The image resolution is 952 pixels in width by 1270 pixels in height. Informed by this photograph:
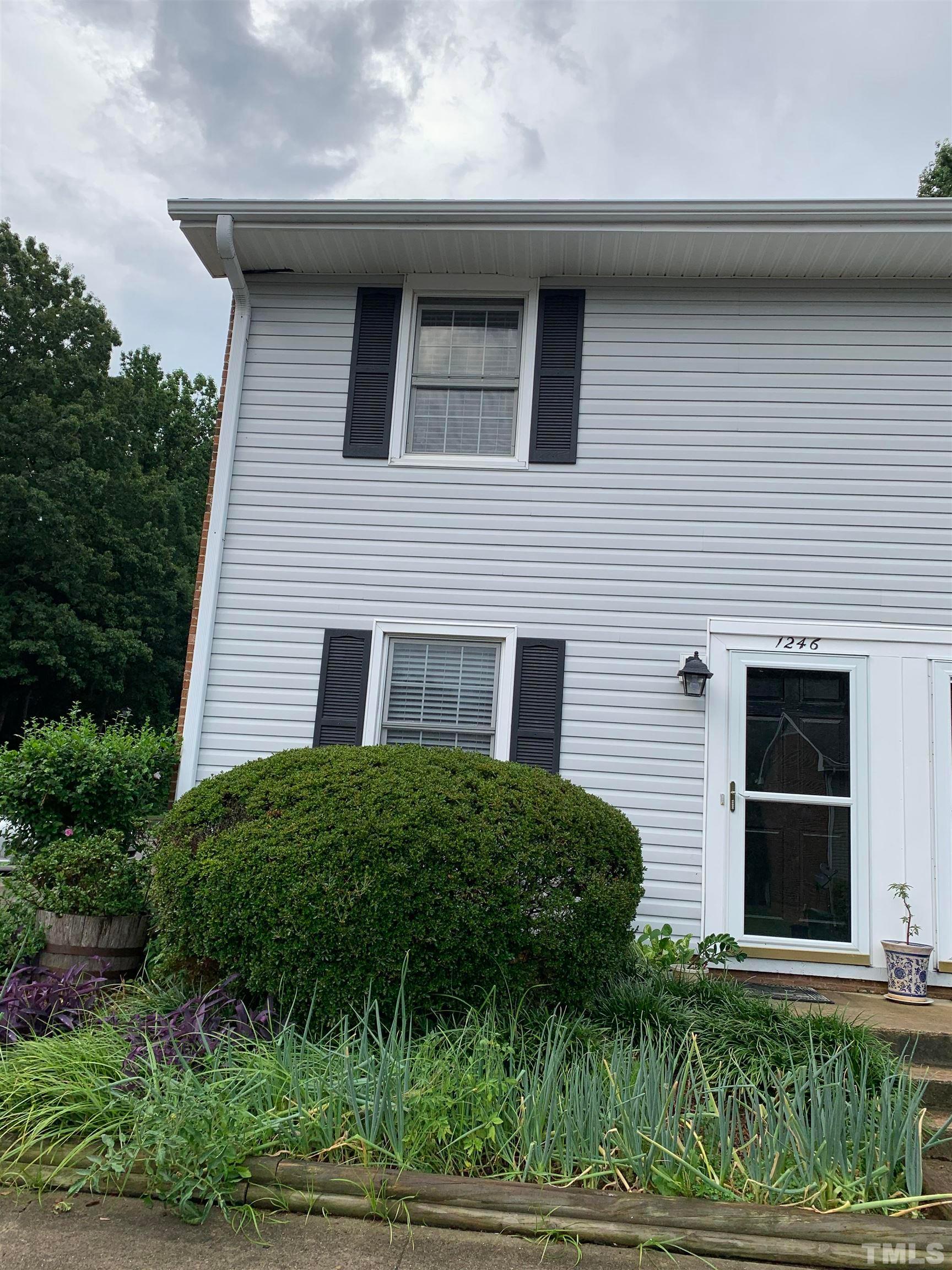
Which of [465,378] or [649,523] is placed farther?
[465,378]

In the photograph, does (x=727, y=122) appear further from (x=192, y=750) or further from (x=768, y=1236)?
(x=768, y=1236)

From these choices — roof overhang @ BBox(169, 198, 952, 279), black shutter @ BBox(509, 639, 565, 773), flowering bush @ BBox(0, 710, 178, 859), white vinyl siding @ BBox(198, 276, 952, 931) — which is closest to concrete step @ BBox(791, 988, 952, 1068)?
white vinyl siding @ BBox(198, 276, 952, 931)

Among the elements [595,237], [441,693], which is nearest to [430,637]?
[441,693]

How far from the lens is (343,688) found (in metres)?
5.93

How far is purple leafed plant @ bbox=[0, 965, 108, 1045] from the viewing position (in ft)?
12.1

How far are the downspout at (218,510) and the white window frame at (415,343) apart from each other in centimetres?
116

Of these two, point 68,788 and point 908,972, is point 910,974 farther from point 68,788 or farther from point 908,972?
point 68,788

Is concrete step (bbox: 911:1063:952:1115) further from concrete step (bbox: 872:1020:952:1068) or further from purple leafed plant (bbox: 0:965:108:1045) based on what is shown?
purple leafed plant (bbox: 0:965:108:1045)

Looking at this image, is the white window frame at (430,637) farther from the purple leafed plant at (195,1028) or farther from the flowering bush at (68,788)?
the purple leafed plant at (195,1028)

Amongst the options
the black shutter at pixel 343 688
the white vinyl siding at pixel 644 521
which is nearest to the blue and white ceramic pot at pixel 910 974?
the white vinyl siding at pixel 644 521

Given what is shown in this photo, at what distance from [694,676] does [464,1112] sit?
340cm

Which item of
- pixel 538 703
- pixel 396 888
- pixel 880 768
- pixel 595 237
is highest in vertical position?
pixel 595 237

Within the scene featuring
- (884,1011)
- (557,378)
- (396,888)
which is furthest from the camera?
(557,378)

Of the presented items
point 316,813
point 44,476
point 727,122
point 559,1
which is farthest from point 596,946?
point 44,476
